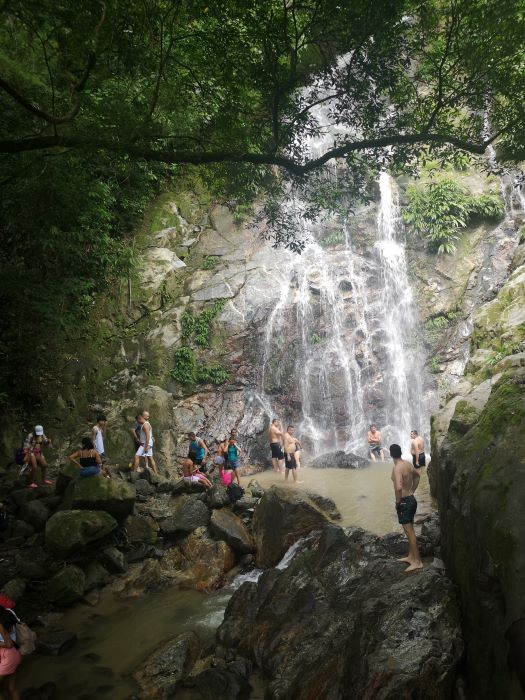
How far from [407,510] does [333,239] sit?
621 inches

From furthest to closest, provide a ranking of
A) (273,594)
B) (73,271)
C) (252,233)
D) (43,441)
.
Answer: (252,233)
(73,271)
(43,441)
(273,594)

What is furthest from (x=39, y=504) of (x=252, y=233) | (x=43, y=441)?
(x=252, y=233)

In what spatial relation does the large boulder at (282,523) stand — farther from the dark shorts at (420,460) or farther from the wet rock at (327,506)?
the dark shorts at (420,460)

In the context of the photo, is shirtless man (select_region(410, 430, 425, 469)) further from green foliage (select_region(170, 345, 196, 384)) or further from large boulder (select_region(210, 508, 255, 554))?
green foliage (select_region(170, 345, 196, 384))

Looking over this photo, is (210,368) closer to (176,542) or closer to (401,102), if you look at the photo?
(176,542)

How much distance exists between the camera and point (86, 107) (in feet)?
24.3

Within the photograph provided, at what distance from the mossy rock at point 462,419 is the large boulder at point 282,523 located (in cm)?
280

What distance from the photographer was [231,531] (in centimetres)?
805

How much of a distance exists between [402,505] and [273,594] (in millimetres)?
2154

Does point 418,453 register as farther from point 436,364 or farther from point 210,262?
point 210,262

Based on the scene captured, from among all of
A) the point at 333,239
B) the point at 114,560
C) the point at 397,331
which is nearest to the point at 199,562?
the point at 114,560

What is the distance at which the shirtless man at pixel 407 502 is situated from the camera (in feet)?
18.7

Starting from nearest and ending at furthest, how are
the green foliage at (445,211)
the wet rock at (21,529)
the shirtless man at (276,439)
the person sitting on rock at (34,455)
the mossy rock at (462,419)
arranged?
the mossy rock at (462,419) < the wet rock at (21,529) < the person sitting on rock at (34,455) < the shirtless man at (276,439) < the green foliage at (445,211)

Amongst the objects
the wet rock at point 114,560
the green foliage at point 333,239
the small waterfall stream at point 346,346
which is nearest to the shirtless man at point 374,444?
the small waterfall stream at point 346,346
